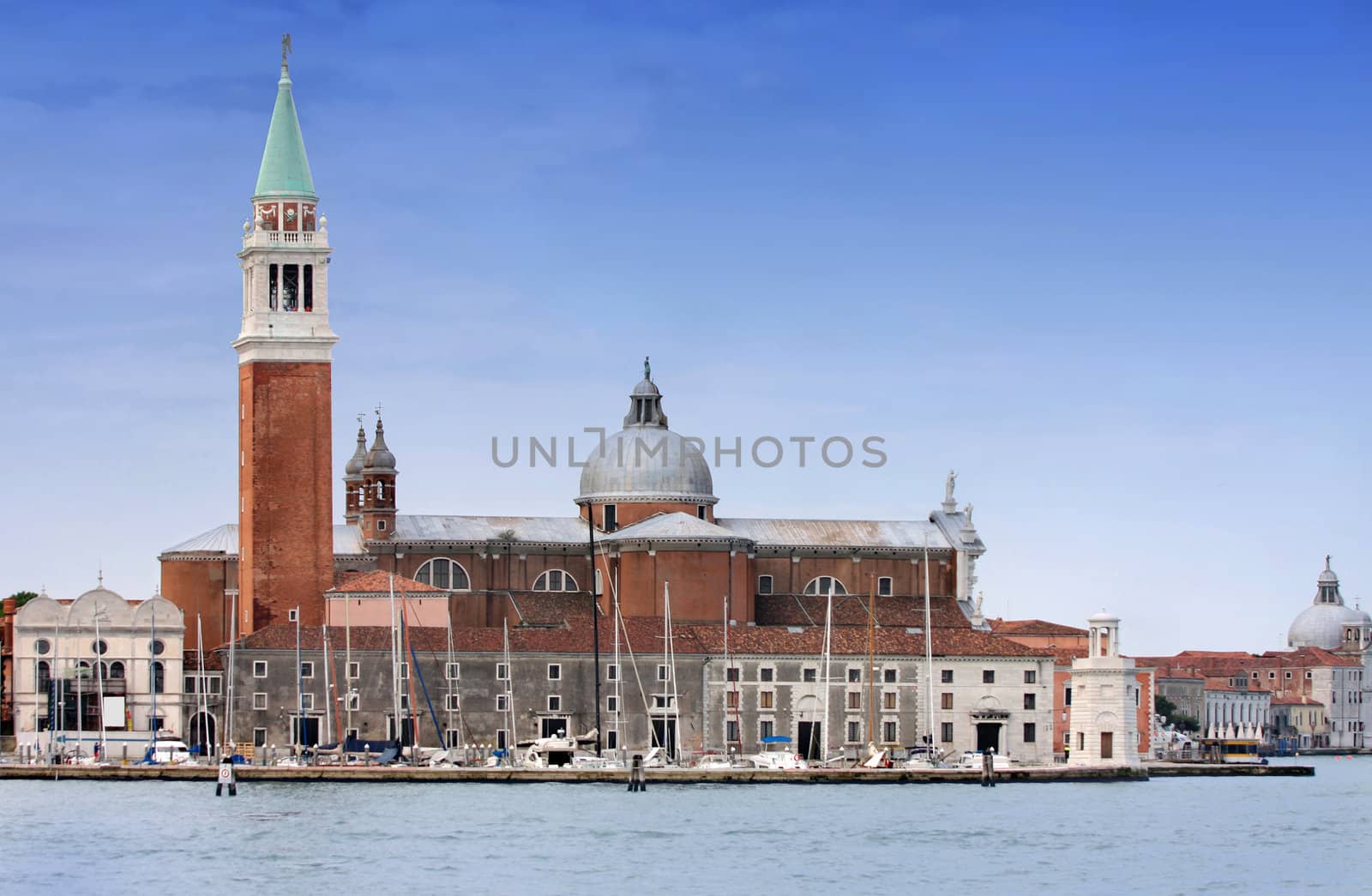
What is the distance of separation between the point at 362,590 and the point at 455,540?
5820mm

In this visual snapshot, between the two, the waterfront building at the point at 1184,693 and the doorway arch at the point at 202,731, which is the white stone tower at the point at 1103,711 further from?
the waterfront building at the point at 1184,693

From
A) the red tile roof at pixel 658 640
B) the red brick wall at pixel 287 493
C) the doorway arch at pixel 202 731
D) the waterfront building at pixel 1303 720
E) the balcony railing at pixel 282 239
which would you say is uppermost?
the balcony railing at pixel 282 239

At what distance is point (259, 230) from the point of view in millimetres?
73375

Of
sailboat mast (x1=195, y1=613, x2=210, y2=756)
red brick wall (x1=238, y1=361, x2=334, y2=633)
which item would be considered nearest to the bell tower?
red brick wall (x1=238, y1=361, x2=334, y2=633)

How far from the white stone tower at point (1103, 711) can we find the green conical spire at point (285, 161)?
→ 76.9 ft

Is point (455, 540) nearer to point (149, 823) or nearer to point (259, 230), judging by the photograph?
point (259, 230)

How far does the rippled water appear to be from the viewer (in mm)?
44094

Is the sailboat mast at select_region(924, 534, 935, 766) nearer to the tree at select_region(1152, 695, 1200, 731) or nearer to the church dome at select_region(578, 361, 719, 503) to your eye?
the church dome at select_region(578, 361, 719, 503)

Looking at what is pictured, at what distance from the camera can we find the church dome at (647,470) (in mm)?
79000

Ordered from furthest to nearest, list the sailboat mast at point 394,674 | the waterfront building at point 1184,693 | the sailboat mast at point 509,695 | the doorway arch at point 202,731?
the waterfront building at point 1184,693 → the doorway arch at point 202,731 → the sailboat mast at point 509,695 → the sailboat mast at point 394,674

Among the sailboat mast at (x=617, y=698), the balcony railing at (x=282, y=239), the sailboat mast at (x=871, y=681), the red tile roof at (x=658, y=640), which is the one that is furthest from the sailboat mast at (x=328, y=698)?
the sailboat mast at (x=871, y=681)

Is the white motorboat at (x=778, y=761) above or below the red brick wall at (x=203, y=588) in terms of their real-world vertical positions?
below

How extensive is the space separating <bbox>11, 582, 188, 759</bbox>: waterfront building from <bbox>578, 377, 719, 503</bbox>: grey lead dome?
44.2ft

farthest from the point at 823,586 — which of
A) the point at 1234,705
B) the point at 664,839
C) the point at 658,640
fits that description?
the point at 1234,705
